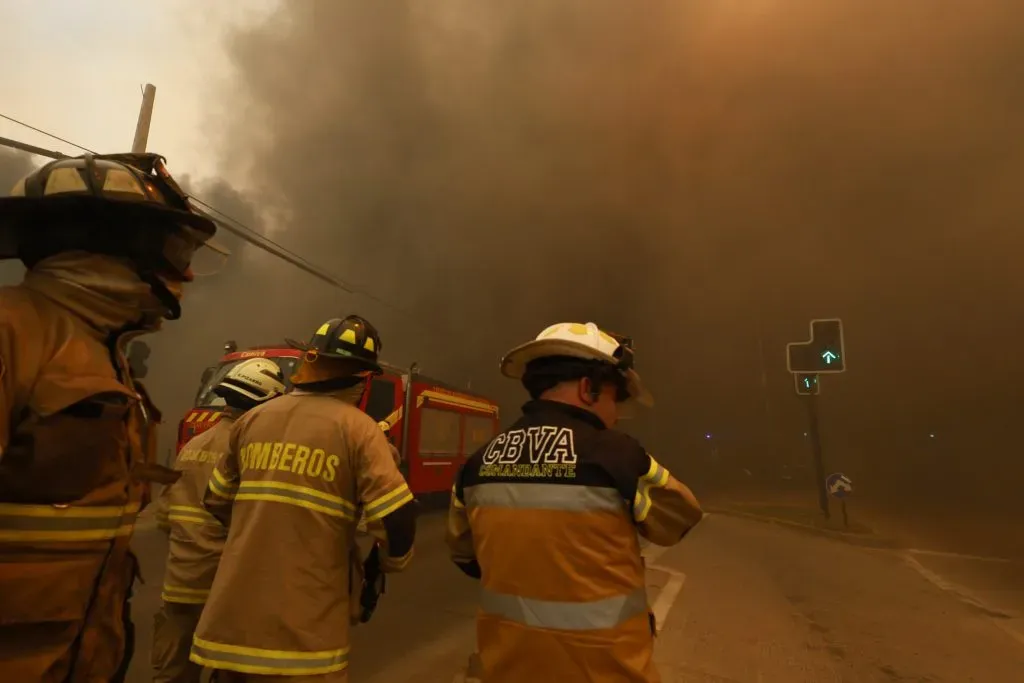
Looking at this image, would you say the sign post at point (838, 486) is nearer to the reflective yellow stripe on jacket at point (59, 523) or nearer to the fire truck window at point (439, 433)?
the fire truck window at point (439, 433)

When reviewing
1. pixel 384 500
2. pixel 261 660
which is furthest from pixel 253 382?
pixel 261 660

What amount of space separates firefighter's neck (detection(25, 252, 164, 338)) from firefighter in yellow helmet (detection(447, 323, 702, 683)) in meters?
1.12

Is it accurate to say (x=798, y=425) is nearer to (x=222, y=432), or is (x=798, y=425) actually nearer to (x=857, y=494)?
(x=857, y=494)

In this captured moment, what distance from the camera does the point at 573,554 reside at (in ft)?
5.05

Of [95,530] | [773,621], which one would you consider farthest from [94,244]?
[773,621]

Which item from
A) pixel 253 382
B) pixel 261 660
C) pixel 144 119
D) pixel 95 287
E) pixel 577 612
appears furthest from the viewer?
pixel 144 119

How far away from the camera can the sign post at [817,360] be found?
12492 millimetres

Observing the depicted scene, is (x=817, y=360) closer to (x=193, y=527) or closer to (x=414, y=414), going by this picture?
(x=414, y=414)

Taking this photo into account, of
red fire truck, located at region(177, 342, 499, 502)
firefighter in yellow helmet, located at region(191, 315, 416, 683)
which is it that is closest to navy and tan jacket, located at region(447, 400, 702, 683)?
firefighter in yellow helmet, located at region(191, 315, 416, 683)

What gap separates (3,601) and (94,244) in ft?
2.52

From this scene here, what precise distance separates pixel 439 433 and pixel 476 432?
198 centimetres

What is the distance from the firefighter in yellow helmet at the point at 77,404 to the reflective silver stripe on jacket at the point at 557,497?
3.07ft

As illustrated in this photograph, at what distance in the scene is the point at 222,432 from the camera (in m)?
2.82

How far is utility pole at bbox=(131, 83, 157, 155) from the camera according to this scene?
323 inches
